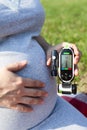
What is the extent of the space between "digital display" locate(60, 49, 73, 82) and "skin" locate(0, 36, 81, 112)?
0.16 meters

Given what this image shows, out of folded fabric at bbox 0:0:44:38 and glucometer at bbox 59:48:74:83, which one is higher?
folded fabric at bbox 0:0:44:38

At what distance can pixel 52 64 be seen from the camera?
2.39 meters

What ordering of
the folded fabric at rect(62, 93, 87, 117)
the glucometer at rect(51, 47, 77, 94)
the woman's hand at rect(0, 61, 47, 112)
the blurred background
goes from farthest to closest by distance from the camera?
the blurred background
the folded fabric at rect(62, 93, 87, 117)
the glucometer at rect(51, 47, 77, 94)
the woman's hand at rect(0, 61, 47, 112)

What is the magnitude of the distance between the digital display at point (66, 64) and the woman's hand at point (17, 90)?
0.59 feet

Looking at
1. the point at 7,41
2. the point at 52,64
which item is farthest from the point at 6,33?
the point at 52,64

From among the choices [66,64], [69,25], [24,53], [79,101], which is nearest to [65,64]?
[66,64]

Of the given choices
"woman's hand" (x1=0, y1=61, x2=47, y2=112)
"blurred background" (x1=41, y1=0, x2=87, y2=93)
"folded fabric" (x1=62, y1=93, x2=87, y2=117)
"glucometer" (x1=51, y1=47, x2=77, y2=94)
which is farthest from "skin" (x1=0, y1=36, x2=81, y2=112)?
"blurred background" (x1=41, y1=0, x2=87, y2=93)

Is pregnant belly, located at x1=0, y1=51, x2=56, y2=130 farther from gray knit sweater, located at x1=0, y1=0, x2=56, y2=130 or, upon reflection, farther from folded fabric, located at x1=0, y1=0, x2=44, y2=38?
folded fabric, located at x1=0, y1=0, x2=44, y2=38

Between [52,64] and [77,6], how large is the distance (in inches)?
222

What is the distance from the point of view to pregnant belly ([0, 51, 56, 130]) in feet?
7.57

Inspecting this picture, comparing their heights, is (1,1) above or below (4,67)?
above

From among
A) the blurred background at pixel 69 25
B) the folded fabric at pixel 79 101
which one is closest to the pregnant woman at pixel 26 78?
the folded fabric at pixel 79 101

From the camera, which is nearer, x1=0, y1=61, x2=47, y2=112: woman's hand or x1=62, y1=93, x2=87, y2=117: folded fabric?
x1=0, y1=61, x2=47, y2=112: woman's hand

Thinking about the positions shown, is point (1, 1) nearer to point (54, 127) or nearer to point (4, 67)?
point (4, 67)
